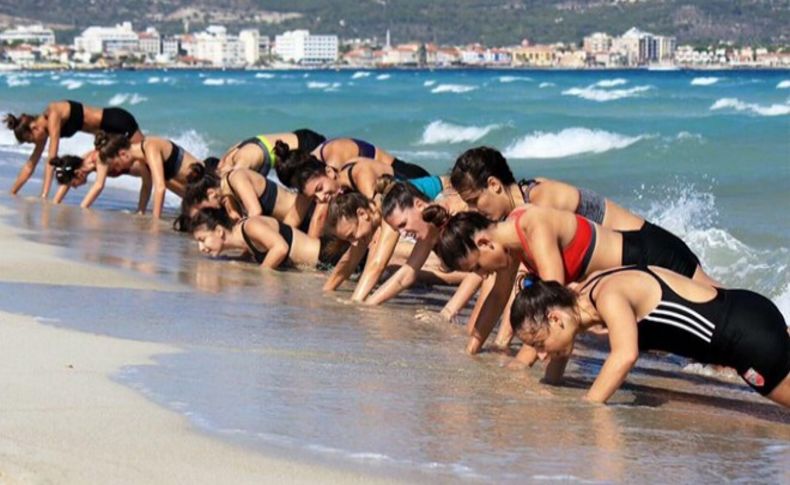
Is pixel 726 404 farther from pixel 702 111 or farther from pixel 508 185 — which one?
pixel 702 111

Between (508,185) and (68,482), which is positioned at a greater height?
(508,185)

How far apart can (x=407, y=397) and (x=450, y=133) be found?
28440 mm

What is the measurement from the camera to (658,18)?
509ft

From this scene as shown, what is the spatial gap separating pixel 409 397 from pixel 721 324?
1244 millimetres

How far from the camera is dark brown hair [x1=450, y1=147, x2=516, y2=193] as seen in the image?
698 centimetres

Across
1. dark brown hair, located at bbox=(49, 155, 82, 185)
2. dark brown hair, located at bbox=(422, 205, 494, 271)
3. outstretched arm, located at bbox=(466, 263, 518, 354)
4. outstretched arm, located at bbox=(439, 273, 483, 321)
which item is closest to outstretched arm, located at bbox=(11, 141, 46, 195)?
dark brown hair, located at bbox=(49, 155, 82, 185)

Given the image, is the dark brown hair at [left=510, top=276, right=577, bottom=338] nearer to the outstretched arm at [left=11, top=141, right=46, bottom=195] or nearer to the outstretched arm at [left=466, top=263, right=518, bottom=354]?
the outstretched arm at [left=466, top=263, right=518, bottom=354]

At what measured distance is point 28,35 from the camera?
18075 centimetres

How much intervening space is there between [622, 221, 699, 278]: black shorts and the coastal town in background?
402 ft

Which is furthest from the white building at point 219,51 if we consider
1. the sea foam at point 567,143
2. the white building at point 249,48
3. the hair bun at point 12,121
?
the hair bun at point 12,121

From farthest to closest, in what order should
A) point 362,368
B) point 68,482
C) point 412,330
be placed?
1. point 412,330
2. point 362,368
3. point 68,482

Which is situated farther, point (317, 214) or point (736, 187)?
point (736, 187)

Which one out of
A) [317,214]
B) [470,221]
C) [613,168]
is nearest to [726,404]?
[470,221]

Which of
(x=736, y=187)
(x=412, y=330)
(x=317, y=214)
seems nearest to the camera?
(x=412, y=330)
